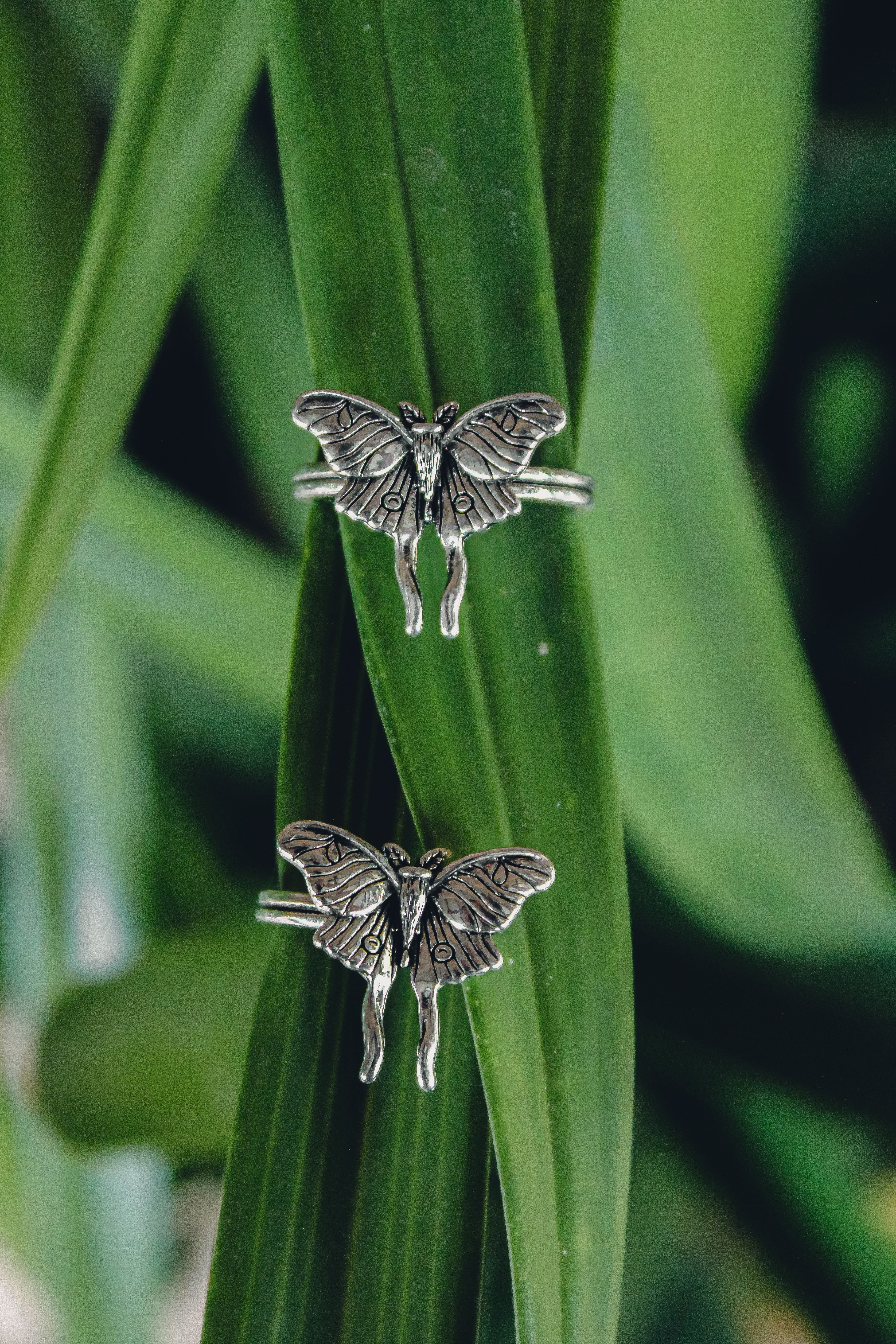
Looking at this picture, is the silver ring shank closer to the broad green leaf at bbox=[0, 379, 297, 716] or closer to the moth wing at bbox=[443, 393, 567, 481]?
the moth wing at bbox=[443, 393, 567, 481]

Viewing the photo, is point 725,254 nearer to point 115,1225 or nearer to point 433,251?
point 433,251

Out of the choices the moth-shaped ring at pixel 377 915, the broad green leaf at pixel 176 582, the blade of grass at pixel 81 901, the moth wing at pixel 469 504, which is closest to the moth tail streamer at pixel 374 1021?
the moth-shaped ring at pixel 377 915

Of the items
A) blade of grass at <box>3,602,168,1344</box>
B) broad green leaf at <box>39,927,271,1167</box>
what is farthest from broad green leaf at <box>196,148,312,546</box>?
broad green leaf at <box>39,927,271,1167</box>

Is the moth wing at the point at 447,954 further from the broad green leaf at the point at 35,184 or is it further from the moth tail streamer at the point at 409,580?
the broad green leaf at the point at 35,184

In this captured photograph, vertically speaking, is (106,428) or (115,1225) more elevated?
(106,428)

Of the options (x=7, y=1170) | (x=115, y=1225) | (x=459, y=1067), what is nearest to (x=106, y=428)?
(x=459, y=1067)
